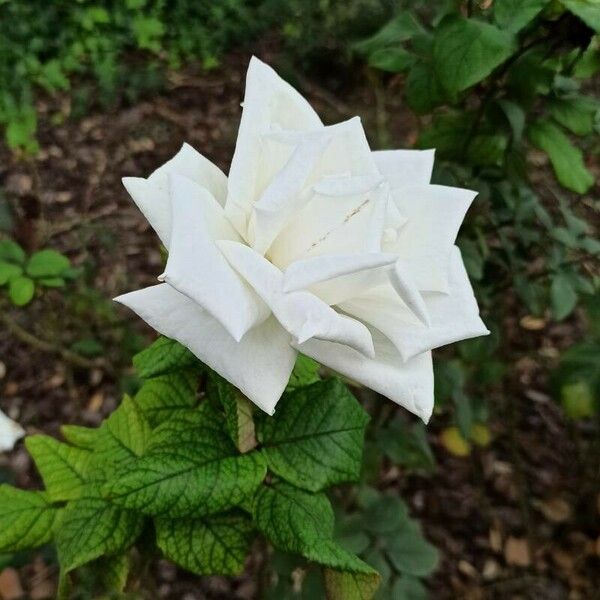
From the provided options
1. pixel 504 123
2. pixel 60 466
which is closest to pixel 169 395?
pixel 60 466

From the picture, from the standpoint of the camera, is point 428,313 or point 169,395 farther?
point 169,395

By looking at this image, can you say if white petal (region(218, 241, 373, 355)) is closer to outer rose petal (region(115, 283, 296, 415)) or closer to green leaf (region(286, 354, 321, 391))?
outer rose petal (region(115, 283, 296, 415))

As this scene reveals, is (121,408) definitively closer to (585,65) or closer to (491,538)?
(585,65)

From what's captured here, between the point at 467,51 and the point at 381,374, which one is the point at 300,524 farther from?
the point at 467,51

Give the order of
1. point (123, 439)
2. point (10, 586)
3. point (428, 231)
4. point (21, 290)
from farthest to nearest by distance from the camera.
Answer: point (10, 586) < point (21, 290) < point (123, 439) < point (428, 231)

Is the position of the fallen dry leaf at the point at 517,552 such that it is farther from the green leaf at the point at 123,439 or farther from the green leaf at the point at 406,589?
the green leaf at the point at 123,439

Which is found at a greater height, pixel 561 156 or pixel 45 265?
pixel 561 156
